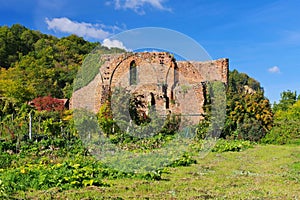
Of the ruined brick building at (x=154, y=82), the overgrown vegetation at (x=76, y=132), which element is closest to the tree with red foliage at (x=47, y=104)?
the overgrown vegetation at (x=76, y=132)

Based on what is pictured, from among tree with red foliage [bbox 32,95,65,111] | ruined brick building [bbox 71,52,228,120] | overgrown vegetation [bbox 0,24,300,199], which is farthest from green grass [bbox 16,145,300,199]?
tree with red foliage [bbox 32,95,65,111]

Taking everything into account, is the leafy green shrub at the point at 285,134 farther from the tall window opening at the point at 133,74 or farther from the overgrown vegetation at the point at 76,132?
the tall window opening at the point at 133,74

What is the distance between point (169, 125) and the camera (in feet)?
79.1

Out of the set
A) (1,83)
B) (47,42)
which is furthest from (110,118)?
(47,42)

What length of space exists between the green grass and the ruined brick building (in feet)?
48.6

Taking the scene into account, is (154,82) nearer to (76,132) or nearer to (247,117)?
(247,117)

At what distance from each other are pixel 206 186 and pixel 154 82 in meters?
21.7

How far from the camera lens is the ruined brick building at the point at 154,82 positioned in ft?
91.8

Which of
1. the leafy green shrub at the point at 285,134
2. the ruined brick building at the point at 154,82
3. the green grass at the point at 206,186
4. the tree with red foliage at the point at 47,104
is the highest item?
the ruined brick building at the point at 154,82

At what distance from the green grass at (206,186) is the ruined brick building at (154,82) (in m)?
14.8

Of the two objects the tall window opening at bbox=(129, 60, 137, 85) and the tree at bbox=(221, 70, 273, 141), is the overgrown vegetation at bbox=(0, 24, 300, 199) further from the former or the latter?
the tall window opening at bbox=(129, 60, 137, 85)

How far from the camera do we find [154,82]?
30125 millimetres

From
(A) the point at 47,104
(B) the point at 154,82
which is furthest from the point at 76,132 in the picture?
(A) the point at 47,104

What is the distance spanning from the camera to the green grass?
7.40 m
